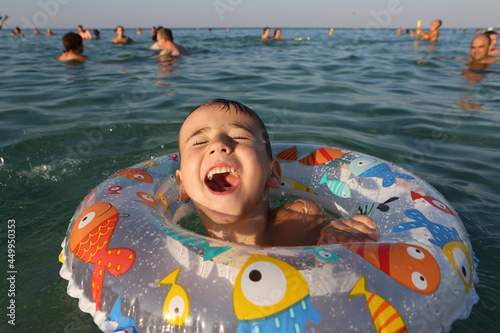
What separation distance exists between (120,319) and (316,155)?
1.89 metres

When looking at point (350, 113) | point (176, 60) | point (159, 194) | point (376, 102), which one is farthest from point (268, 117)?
point (176, 60)

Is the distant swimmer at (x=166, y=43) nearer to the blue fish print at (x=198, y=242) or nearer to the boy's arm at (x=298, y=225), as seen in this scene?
the boy's arm at (x=298, y=225)

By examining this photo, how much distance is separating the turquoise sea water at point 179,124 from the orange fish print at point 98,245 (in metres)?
0.40

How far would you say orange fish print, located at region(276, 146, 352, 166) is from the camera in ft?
9.68

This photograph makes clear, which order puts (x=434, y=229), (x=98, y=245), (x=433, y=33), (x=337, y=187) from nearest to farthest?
(x=98, y=245) < (x=434, y=229) < (x=337, y=187) < (x=433, y=33)

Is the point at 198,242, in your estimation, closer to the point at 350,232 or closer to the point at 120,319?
the point at 120,319

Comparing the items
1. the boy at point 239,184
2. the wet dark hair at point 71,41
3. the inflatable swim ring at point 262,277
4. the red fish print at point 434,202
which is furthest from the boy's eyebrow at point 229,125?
the wet dark hair at point 71,41

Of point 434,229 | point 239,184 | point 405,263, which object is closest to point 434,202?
point 434,229

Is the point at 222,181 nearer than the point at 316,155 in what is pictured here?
Yes

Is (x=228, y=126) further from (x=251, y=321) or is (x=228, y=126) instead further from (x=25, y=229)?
(x=25, y=229)

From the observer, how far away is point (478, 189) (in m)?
3.46

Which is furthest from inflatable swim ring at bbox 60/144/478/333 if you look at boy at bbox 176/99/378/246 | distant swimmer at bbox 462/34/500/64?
distant swimmer at bbox 462/34/500/64

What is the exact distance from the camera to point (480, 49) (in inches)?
393

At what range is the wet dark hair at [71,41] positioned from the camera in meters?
10.4
